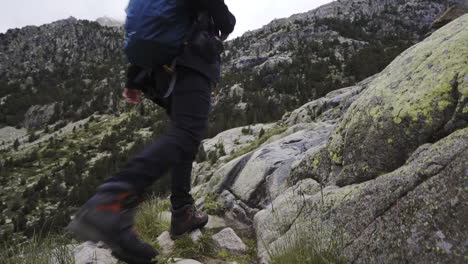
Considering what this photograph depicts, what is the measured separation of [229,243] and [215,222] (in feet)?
2.85

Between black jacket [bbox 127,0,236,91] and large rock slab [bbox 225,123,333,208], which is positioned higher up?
black jacket [bbox 127,0,236,91]

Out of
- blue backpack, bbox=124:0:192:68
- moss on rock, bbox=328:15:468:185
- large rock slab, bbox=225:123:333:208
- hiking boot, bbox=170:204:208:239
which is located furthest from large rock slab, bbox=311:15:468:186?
blue backpack, bbox=124:0:192:68

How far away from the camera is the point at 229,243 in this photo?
2.27 meters

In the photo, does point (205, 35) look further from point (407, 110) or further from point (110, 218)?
point (407, 110)

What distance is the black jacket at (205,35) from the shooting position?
156 cm

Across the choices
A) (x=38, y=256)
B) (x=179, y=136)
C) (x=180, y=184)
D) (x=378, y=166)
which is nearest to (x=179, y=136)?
(x=179, y=136)

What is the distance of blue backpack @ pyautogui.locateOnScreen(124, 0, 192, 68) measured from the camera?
1.44 metres

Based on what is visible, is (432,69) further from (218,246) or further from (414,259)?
(218,246)

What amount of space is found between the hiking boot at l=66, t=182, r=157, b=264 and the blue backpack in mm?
768

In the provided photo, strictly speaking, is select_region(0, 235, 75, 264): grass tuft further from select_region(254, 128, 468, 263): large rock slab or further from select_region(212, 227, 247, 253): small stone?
select_region(254, 128, 468, 263): large rock slab

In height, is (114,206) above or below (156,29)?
below

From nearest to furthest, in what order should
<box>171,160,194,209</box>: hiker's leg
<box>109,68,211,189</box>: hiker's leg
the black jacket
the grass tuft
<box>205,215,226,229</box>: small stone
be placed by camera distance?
1. <box>109,68,211,189</box>: hiker's leg
2. the black jacket
3. the grass tuft
4. <box>171,160,194,209</box>: hiker's leg
5. <box>205,215,226,229</box>: small stone

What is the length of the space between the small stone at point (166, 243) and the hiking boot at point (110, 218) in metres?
0.94

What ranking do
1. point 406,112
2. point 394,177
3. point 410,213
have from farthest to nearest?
point 406,112 → point 394,177 → point 410,213
